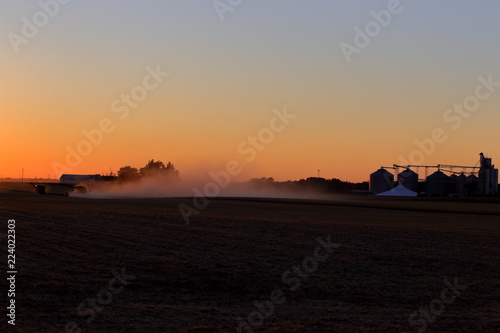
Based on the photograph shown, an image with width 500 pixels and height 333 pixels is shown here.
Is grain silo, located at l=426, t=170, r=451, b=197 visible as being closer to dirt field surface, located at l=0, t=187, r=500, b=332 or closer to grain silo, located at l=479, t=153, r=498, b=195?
grain silo, located at l=479, t=153, r=498, b=195

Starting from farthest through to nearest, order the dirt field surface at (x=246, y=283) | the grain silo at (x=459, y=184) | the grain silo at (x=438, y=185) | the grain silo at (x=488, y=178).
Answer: the grain silo at (x=438, y=185)
the grain silo at (x=459, y=184)
the grain silo at (x=488, y=178)
the dirt field surface at (x=246, y=283)

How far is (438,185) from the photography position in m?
166

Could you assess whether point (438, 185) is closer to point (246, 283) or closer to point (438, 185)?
point (438, 185)

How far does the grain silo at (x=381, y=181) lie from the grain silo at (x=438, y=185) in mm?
10759

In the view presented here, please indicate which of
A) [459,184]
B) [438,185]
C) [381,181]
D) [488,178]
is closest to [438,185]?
[438,185]

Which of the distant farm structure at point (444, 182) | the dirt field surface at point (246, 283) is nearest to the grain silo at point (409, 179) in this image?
the distant farm structure at point (444, 182)

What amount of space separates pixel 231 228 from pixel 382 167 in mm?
150096

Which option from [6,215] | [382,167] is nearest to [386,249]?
[6,215]

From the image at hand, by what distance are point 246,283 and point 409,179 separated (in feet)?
515

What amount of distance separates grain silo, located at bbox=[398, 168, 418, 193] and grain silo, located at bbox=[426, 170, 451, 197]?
3.97 metres

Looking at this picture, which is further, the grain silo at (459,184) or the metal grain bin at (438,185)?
the metal grain bin at (438,185)

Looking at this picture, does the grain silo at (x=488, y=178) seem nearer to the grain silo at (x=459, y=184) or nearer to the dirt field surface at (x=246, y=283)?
the grain silo at (x=459, y=184)

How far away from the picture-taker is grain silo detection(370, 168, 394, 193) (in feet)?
567

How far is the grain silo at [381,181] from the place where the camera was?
173 metres
